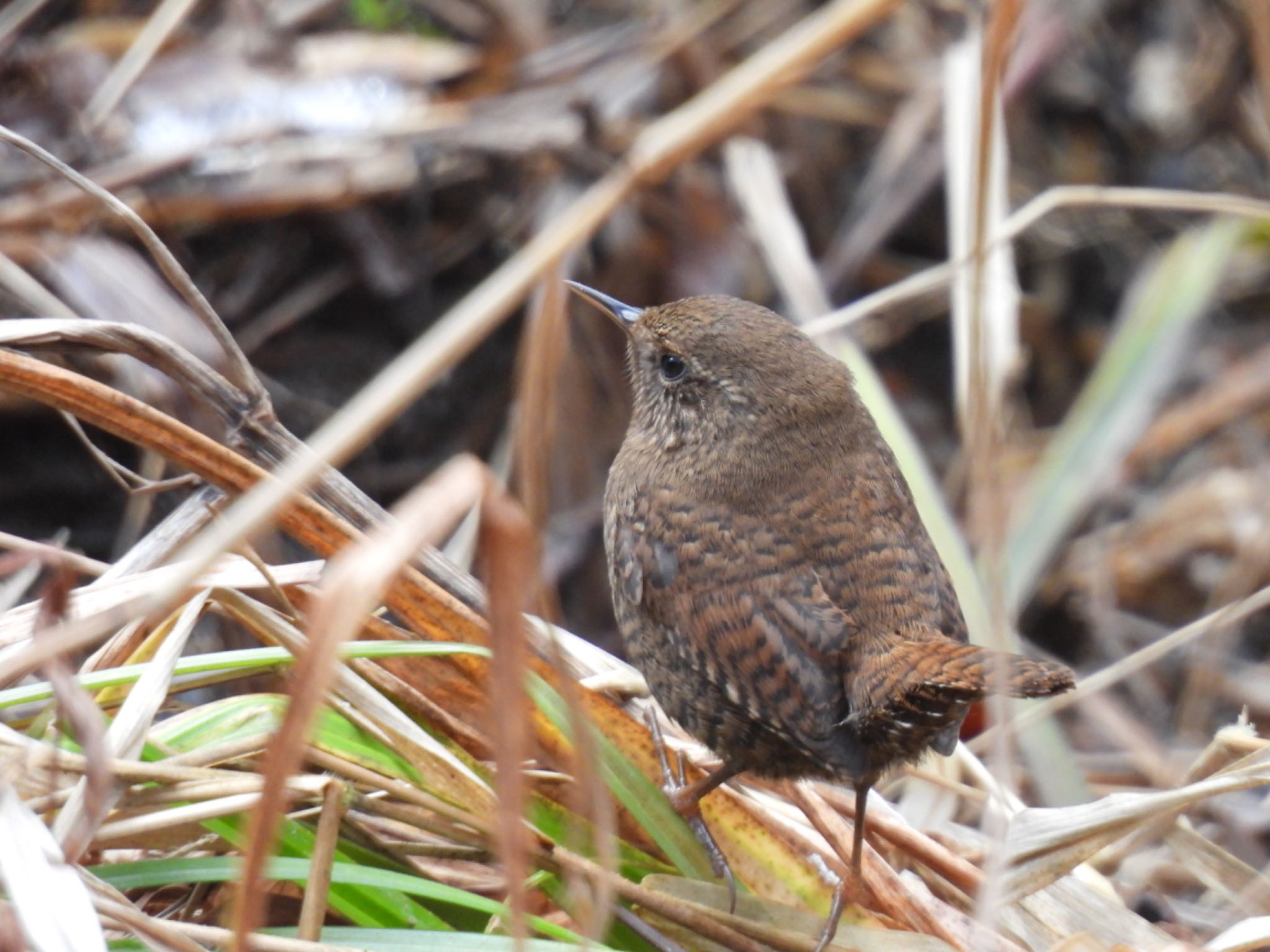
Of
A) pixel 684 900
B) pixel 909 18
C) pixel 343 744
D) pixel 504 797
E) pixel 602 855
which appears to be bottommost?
pixel 684 900

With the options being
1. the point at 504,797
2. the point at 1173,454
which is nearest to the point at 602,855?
the point at 504,797

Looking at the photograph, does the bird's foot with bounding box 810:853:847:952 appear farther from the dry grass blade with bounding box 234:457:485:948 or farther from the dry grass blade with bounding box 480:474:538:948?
the dry grass blade with bounding box 234:457:485:948

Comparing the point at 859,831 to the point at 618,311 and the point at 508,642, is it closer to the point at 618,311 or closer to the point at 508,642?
the point at 508,642

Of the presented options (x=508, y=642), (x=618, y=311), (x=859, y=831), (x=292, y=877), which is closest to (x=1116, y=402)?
(x=618, y=311)

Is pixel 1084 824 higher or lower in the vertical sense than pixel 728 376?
lower

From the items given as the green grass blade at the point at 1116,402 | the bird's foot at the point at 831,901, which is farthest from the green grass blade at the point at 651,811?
the green grass blade at the point at 1116,402

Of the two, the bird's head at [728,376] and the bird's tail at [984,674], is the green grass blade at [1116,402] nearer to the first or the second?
the bird's head at [728,376]

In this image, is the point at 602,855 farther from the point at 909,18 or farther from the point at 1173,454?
the point at 909,18
